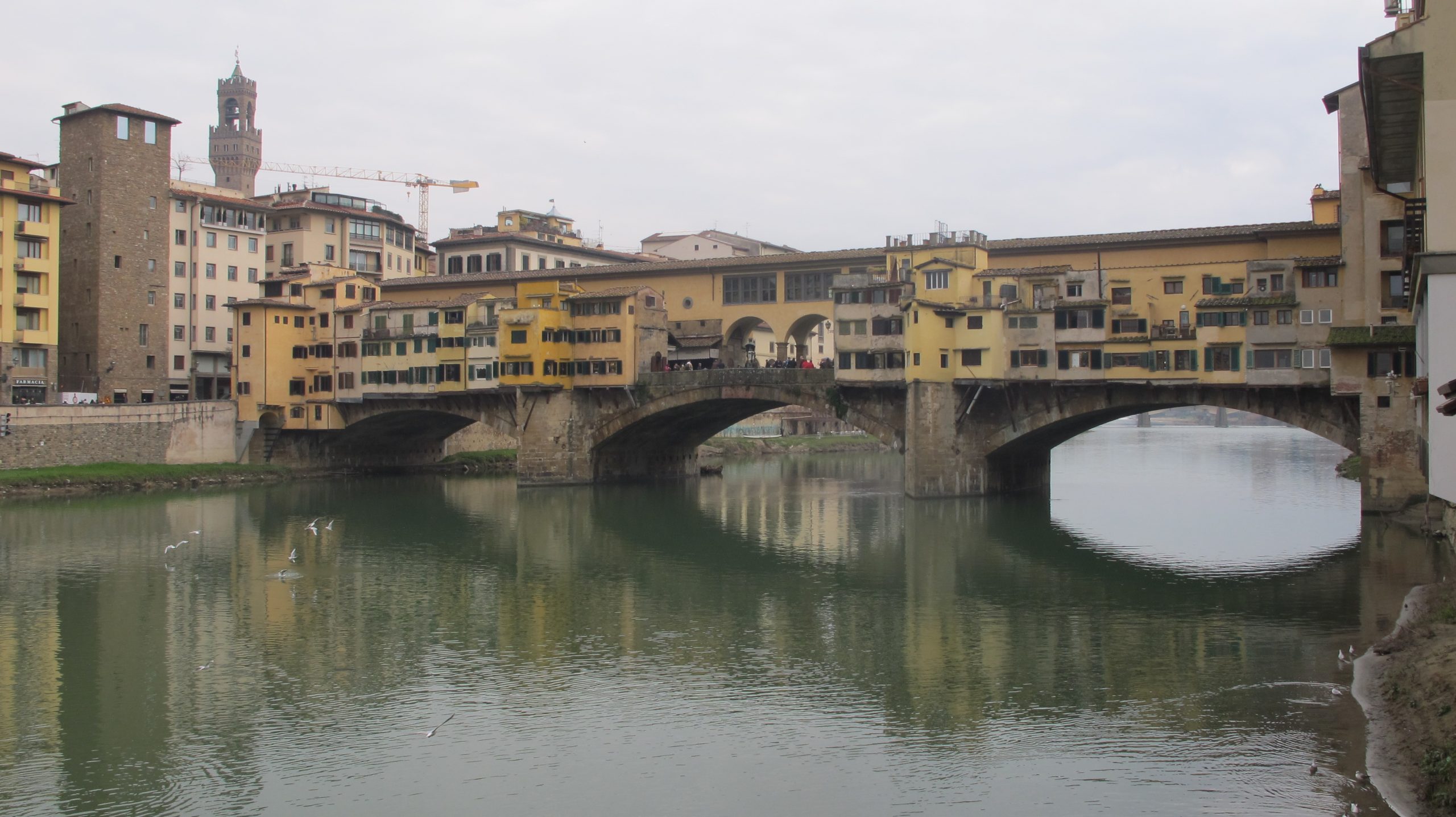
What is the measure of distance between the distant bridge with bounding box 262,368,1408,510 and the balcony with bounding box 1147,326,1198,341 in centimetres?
173

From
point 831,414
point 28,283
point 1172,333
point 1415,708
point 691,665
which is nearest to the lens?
point 1415,708

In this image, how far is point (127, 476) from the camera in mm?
54906

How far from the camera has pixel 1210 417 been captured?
170625mm

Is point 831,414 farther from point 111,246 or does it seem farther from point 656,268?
point 111,246

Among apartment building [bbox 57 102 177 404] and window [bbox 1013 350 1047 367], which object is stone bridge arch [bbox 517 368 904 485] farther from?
apartment building [bbox 57 102 177 404]

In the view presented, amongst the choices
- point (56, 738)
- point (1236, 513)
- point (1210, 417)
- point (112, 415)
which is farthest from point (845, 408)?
point (1210, 417)

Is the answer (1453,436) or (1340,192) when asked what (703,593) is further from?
(1340,192)

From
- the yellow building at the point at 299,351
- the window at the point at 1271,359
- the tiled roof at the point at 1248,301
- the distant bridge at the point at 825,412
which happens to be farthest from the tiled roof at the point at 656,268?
the window at the point at 1271,359

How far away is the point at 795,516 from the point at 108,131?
39988 millimetres

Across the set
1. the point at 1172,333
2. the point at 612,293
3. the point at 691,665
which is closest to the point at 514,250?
the point at 612,293

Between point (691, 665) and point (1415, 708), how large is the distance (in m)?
11.3

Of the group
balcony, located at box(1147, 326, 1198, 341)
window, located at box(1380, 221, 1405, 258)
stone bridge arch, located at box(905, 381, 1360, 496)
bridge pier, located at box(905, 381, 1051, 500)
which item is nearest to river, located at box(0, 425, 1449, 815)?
bridge pier, located at box(905, 381, 1051, 500)

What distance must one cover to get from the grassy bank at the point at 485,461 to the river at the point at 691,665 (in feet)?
87.9

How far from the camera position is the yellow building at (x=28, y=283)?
55938 mm
